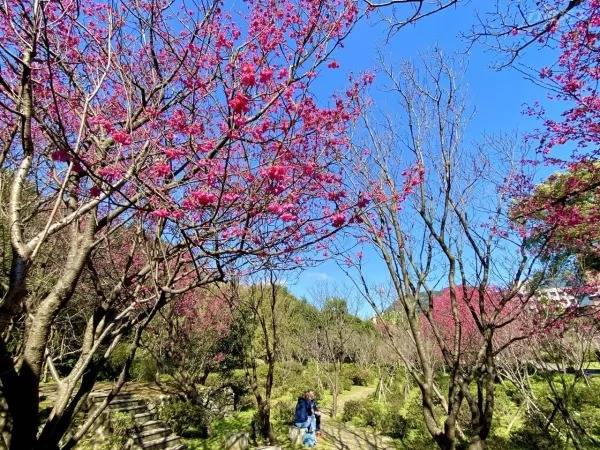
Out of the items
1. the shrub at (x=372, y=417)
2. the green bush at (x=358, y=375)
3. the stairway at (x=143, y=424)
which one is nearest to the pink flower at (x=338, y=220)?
the stairway at (x=143, y=424)

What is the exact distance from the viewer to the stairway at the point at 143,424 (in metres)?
8.43

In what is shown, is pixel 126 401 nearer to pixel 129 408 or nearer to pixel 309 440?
pixel 129 408

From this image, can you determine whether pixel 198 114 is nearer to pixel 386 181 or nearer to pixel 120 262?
pixel 386 181

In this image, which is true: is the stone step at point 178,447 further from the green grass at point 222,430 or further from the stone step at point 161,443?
the green grass at point 222,430

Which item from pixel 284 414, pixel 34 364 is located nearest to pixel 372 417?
pixel 284 414

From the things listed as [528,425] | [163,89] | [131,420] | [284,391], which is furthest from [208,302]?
[163,89]

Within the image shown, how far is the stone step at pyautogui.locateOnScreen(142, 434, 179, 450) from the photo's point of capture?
842cm

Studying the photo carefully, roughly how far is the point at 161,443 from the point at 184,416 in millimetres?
1548

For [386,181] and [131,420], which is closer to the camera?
[386,181]

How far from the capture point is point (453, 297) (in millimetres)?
4676

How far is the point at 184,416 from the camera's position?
33.6 feet

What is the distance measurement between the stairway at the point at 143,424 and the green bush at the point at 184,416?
0.32 m

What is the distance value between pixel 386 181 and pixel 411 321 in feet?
6.68

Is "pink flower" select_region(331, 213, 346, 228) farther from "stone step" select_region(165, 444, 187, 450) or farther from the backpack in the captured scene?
the backpack
